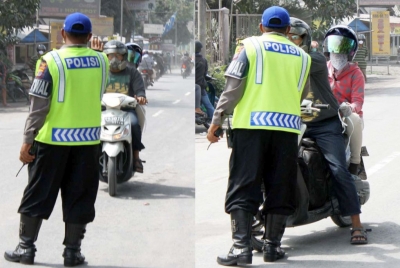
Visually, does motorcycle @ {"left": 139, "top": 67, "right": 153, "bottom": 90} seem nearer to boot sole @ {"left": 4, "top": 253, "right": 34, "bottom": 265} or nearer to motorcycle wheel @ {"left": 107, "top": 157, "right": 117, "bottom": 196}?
motorcycle wheel @ {"left": 107, "top": 157, "right": 117, "bottom": 196}

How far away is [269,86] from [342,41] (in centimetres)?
131

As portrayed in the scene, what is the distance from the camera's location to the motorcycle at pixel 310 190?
6047 mm

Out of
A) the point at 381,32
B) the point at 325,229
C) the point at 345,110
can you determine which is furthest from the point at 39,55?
the point at 381,32

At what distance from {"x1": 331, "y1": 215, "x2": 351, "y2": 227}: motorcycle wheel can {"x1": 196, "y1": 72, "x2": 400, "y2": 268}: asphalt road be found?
0.05m

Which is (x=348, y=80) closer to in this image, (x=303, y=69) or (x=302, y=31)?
(x=302, y=31)

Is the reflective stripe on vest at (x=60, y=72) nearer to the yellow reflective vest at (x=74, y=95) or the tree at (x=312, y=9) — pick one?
the yellow reflective vest at (x=74, y=95)

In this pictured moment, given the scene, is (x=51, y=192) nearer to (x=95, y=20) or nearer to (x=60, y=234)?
(x=60, y=234)

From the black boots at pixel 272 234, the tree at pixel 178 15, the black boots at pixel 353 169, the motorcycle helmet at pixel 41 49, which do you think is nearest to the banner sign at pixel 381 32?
the black boots at pixel 353 169

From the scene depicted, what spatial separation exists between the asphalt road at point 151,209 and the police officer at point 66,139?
0.20 m

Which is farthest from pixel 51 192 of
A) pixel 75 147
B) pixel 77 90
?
pixel 77 90

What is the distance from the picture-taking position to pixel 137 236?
6.10 m

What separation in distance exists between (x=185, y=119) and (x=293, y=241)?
1378 mm

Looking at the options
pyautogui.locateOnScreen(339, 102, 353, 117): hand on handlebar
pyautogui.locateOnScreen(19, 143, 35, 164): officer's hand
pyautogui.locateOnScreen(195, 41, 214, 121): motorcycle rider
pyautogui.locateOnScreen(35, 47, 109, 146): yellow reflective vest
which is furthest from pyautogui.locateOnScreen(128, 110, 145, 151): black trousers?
pyautogui.locateOnScreen(195, 41, 214, 121): motorcycle rider

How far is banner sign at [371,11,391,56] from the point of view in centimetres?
3225
